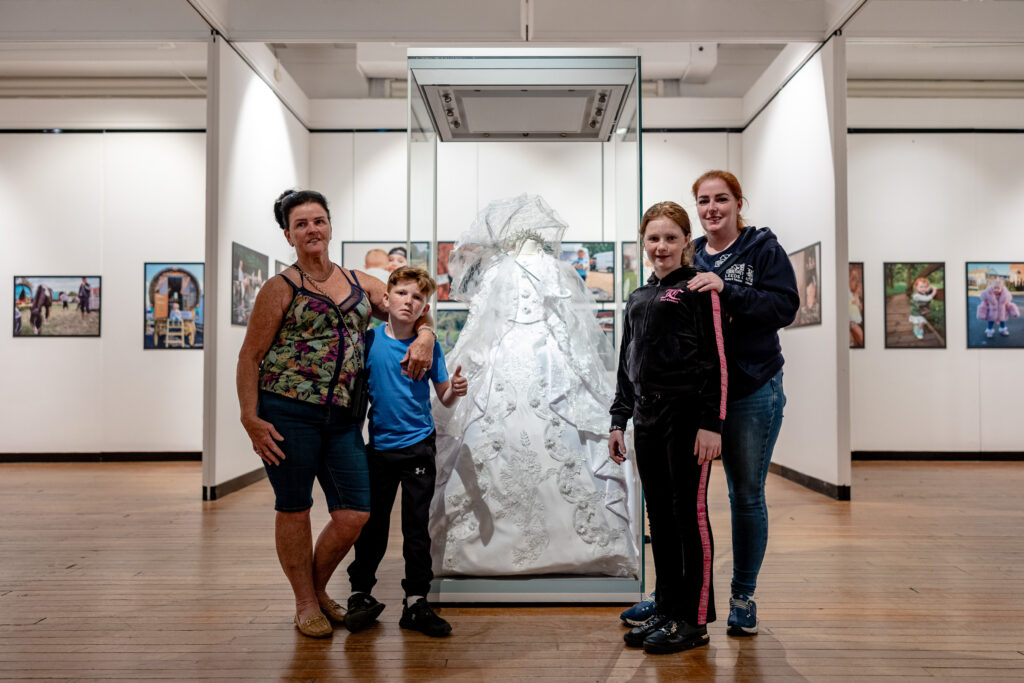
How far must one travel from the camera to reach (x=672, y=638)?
2.85 meters

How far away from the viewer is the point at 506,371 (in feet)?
12.0

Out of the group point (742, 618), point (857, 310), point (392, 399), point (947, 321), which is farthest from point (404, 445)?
point (947, 321)

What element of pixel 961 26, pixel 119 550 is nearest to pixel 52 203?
pixel 119 550

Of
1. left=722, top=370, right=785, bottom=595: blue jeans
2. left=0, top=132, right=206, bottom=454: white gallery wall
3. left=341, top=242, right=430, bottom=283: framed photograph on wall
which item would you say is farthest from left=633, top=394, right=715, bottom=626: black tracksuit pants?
left=0, top=132, right=206, bottom=454: white gallery wall

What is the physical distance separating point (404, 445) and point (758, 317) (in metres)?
1.50

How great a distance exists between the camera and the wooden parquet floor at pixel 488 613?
274 cm

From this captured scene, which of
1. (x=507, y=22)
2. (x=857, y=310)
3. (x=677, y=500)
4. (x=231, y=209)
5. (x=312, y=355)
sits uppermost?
(x=507, y=22)

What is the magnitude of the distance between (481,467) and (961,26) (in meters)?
5.48

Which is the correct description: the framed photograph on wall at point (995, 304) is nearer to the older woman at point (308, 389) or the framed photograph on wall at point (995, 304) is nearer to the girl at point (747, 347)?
the girl at point (747, 347)

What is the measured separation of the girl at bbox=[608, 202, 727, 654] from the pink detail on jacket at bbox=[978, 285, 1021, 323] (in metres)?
7.49

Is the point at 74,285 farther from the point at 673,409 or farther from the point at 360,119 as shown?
the point at 673,409

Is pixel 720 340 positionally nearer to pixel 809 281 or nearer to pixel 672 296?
pixel 672 296

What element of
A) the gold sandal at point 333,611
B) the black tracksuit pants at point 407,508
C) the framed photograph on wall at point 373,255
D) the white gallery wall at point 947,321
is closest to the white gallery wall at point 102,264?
the framed photograph on wall at point 373,255

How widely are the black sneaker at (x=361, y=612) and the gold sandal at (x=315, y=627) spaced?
0.08 meters
